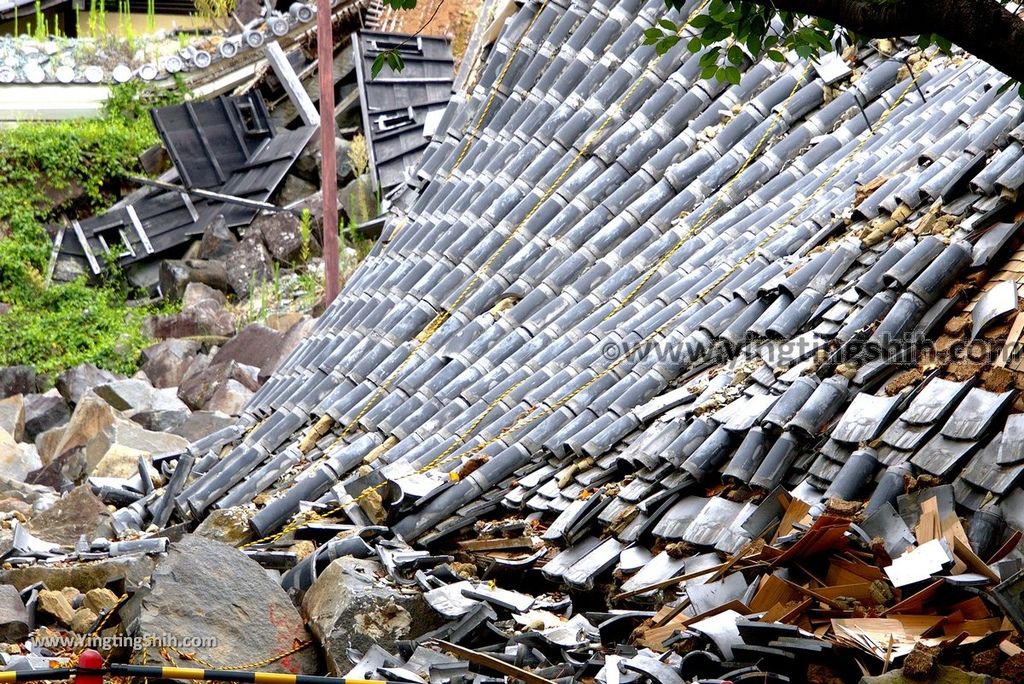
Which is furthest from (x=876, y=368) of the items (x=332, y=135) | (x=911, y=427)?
(x=332, y=135)

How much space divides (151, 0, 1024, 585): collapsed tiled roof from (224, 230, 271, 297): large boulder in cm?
995

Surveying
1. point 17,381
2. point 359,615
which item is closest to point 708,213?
point 359,615

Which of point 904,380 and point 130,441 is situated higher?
point 904,380

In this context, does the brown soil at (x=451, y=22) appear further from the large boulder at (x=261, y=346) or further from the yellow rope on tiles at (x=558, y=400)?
the yellow rope on tiles at (x=558, y=400)

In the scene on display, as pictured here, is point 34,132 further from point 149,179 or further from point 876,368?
point 876,368

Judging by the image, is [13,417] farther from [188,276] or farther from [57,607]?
[57,607]

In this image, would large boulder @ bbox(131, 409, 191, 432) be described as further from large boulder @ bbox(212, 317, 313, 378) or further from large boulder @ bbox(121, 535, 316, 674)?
large boulder @ bbox(121, 535, 316, 674)

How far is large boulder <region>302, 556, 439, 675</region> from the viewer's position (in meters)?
7.05

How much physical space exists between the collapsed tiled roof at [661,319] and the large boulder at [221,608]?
1.32 meters

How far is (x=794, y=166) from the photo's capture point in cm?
933

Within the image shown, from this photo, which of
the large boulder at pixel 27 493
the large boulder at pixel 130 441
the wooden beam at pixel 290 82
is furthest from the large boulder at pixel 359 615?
the wooden beam at pixel 290 82

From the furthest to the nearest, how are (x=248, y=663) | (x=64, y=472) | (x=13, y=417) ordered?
1. (x=13, y=417)
2. (x=64, y=472)
3. (x=248, y=663)

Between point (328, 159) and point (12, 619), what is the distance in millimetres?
9871

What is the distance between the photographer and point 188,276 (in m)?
23.0
